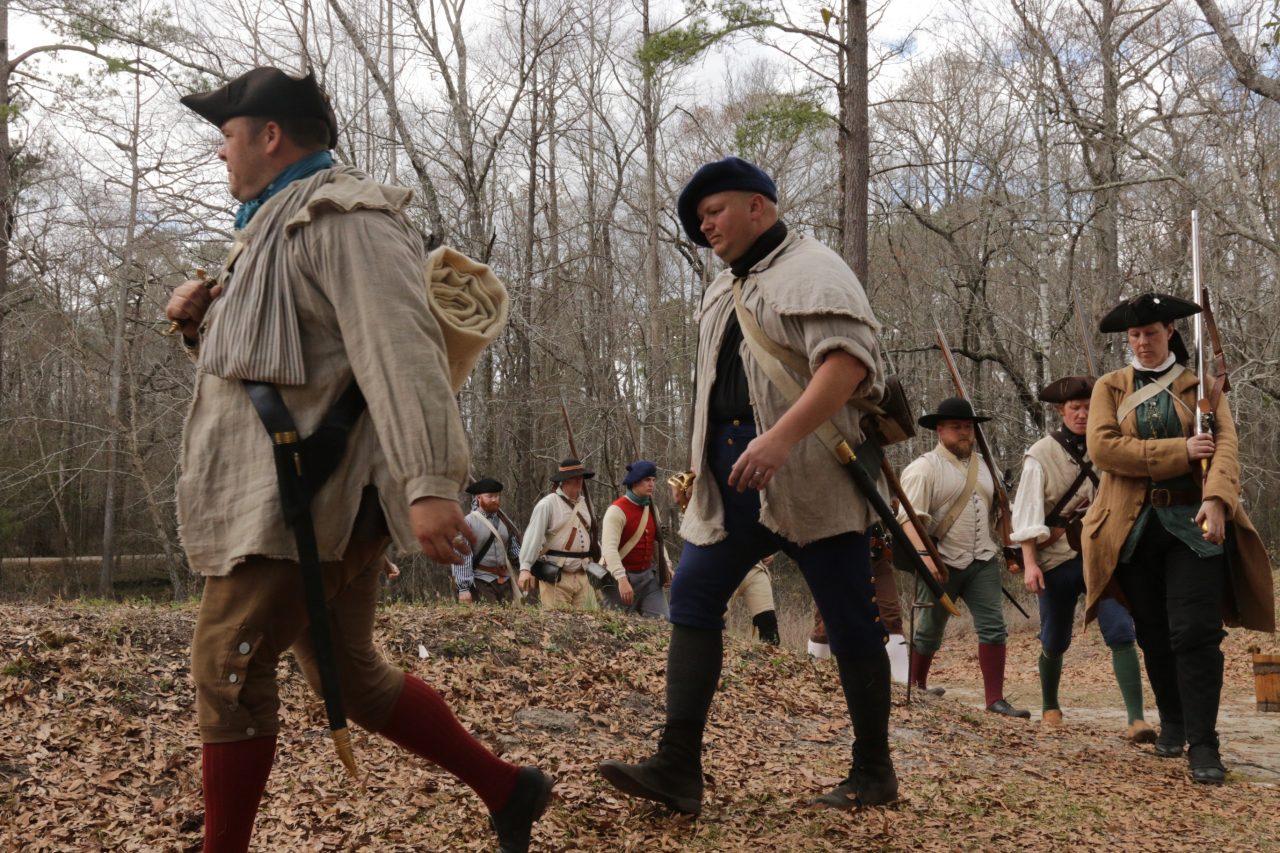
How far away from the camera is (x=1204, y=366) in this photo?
19.5ft

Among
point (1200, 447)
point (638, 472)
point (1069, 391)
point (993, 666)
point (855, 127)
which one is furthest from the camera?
point (855, 127)

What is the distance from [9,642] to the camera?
5.16m

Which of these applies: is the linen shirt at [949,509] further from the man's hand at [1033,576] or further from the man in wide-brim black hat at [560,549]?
the man in wide-brim black hat at [560,549]

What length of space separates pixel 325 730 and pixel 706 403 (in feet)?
7.40

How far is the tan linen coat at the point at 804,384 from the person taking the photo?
3830 millimetres

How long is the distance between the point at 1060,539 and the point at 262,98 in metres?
6.10

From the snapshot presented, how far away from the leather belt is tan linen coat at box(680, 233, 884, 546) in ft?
8.14

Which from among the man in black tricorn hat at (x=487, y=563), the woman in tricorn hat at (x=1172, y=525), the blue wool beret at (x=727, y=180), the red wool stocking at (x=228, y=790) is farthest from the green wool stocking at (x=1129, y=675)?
the man in black tricorn hat at (x=487, y=563)

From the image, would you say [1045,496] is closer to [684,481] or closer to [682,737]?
[684,481]

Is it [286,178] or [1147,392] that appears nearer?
[286,178]

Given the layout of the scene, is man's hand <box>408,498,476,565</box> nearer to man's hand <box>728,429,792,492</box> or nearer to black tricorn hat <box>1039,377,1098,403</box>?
man's hand <box>728,429,792,492</box>

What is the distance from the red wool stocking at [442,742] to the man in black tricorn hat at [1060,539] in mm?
4947

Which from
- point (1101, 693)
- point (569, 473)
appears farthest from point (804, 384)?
point (1101, 693)

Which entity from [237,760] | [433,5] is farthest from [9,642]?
[433,5]
